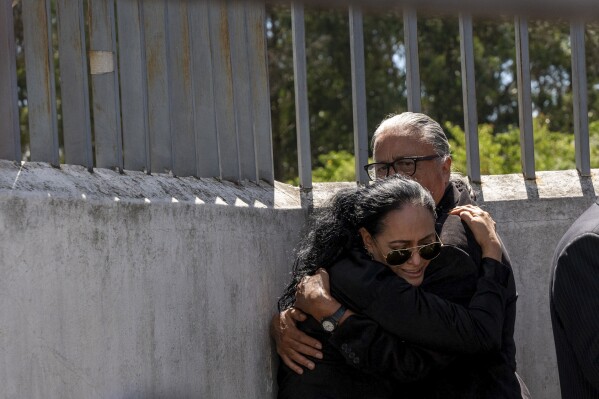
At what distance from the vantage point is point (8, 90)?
9.73ft

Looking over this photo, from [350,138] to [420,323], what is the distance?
1314cm

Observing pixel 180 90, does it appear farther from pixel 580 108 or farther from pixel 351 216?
pixel 580 108

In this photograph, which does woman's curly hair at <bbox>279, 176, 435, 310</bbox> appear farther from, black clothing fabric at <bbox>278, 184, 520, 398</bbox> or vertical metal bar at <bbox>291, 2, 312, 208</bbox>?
vertical metal bar at <bbox>291, 2, 312, 208</bbox>

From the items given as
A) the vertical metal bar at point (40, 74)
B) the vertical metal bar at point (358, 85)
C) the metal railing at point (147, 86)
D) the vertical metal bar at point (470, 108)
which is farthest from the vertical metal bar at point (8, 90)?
the vertical metal bar at point (470, 108)

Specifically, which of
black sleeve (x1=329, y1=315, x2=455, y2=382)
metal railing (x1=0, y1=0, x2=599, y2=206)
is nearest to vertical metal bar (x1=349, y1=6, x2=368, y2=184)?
A: metal railing (x1=0, y1=0, x2=599, y2=206)

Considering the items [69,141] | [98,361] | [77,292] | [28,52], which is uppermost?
[28,52]

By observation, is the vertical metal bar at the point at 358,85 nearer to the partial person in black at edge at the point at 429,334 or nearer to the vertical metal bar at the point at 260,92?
the vertical metal bar at the point at 260,92

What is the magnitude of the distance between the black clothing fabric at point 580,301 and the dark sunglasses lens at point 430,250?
1.51 ft

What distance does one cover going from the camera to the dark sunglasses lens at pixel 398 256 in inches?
127

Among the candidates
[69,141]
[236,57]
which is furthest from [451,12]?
[236,57]

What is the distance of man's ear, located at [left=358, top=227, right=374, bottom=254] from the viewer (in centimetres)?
336

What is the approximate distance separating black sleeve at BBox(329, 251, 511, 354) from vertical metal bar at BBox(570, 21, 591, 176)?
1733 mm

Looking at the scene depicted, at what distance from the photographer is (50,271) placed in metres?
2.73

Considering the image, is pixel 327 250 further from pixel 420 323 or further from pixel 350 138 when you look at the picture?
pixel 350 138
